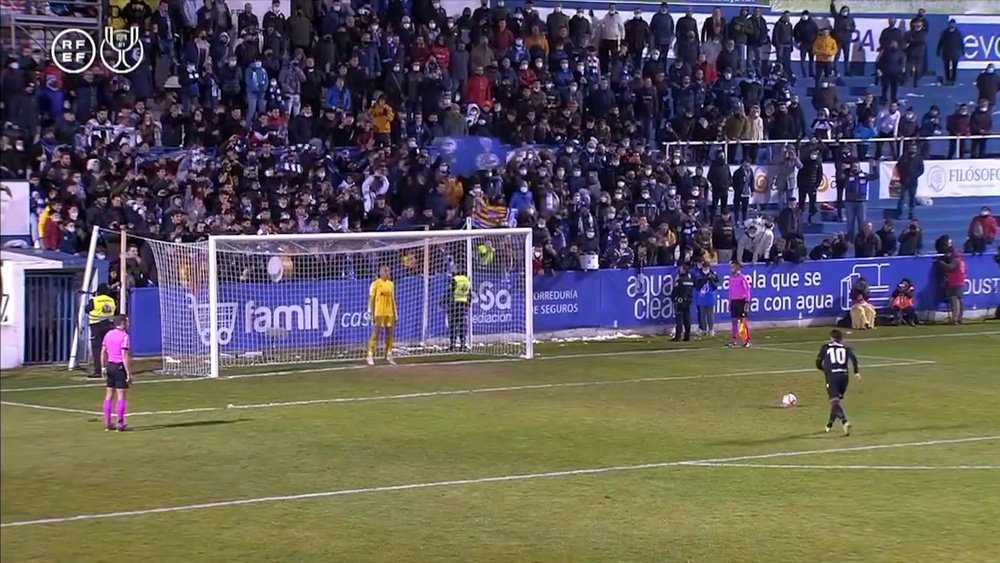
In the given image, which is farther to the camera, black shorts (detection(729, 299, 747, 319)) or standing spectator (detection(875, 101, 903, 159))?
standing spectator (detection(875, 101, 903, 159))

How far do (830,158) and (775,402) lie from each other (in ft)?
63.9

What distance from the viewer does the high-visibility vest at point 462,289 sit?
31.0 metres

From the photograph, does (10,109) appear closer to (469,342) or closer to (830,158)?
(469,342)

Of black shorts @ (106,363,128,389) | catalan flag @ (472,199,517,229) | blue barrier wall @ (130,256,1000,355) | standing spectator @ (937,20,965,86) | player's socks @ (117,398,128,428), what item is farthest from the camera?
standing spectator @ (937,20,965,86)

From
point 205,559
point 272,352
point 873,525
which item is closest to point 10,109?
point 205,559

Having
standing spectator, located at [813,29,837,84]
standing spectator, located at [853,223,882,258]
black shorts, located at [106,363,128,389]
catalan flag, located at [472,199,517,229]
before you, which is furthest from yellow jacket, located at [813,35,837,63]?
black shorts, located at [106,363,128,389]

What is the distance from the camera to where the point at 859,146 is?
4428 centimetres

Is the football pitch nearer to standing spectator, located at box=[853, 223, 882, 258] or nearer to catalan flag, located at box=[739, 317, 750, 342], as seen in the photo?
catalan flag, located at box=[739, 317, 750, 342]

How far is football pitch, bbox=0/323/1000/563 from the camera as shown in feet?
44.0

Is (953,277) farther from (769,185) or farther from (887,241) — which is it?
(769,185)

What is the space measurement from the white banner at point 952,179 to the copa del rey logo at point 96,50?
73.8 feet

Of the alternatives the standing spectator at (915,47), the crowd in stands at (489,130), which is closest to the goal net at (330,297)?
the crowd in stands at (489,130)

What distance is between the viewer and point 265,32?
34906 millimetres

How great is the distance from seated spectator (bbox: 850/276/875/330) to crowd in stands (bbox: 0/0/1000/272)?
1694mm
